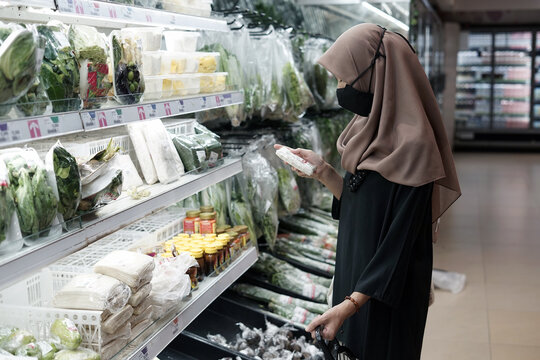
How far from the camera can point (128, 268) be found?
6.77ft

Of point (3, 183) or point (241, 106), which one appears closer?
point (3, 183)

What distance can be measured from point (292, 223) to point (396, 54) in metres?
2.43

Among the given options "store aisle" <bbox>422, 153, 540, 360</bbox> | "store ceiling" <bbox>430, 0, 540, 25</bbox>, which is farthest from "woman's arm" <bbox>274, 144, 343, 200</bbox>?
"store ceiling" <bbox>430, 0, 540, 25</bbox>

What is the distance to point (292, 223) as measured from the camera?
4363mm

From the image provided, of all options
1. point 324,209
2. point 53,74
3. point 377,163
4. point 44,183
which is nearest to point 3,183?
point 44,183

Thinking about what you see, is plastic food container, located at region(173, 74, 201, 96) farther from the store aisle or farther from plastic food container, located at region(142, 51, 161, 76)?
the store aisle

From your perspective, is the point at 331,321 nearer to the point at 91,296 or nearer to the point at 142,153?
the point at 91,296

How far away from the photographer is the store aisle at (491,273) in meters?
4.01

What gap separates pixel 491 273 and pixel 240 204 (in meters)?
3.07

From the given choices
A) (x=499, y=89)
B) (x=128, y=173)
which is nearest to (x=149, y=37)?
(x=128, y=173)

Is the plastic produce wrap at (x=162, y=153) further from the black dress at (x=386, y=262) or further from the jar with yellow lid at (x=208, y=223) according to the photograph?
the black dress at (x=386, y=262)

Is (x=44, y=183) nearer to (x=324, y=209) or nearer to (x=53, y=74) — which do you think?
(x=53, y=74)

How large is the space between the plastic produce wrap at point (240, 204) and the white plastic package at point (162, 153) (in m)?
0.69

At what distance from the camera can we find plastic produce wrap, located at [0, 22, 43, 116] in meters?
1.46
